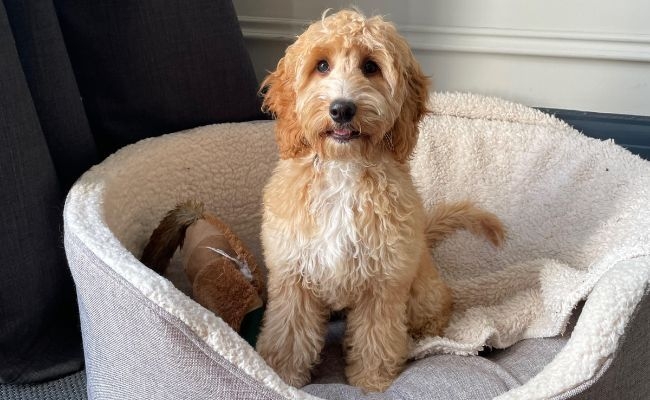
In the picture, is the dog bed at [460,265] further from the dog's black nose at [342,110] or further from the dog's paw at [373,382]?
the dog's black nose at [342,110]

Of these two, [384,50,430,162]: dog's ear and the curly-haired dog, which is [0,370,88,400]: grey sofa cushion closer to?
the curly-haired dog

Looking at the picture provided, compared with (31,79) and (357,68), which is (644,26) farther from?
(31,79)

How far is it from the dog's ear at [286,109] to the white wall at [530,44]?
95 centimetres

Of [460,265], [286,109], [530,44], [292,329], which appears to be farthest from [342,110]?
[530,44]

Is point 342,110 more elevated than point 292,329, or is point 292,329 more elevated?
point 342,110

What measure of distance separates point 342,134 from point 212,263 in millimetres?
493

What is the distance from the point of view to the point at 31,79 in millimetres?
1396

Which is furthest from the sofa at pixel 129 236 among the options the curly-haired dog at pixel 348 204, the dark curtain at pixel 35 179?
the curly-haired dog at pixel 348 204

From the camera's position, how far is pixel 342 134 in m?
1.14

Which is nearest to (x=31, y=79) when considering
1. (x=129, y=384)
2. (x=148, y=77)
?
(x=148, y=77)

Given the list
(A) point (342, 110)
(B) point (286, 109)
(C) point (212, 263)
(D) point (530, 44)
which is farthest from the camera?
(D) point (530, 44)

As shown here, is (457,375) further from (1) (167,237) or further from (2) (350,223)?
(1) (167,237)

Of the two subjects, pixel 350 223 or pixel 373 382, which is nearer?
pixel 350 223

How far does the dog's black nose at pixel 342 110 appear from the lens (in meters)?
1.10
